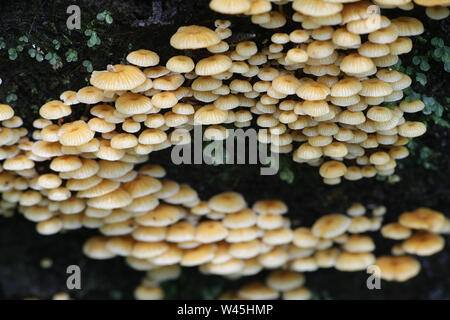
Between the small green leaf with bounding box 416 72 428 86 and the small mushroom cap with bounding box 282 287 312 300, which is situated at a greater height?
the small green leaf with bounding box 416 72 428 86

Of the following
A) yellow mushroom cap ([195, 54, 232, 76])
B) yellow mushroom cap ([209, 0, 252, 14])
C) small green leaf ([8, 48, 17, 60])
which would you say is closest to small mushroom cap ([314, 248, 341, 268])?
yellow mushroom cap ([195, 54, 232, 76])

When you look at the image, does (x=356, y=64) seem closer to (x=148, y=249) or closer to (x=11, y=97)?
(x=148, y=249)

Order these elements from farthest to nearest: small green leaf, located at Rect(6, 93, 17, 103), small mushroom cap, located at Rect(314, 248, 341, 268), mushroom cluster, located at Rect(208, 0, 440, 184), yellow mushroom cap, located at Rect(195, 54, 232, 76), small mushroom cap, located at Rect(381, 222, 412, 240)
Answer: small mushroom cap, located at Rect(314, 248, 341, 268) < small mushroom cap, located at Rect(381, 222, 412, 240) < small green leaf, located at Rect(6, 93, 17, 103) < yellow mushroom cap, located at Rect(195, 54, 232, 76) < mushroom cluster, located at Rect(208, 0, 440, 184)

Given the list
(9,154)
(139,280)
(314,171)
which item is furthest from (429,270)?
(9,154)

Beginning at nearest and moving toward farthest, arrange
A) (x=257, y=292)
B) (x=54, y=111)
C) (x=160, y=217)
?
(x=54, y=111) < (x=160, y=217) < (x=257, y=292)

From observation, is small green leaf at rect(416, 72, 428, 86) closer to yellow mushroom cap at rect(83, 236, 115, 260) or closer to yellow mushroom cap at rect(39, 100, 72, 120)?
yellow mushroom cap at rect(39, 100, 72, 120)

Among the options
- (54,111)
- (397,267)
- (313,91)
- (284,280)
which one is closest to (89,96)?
(54,111)

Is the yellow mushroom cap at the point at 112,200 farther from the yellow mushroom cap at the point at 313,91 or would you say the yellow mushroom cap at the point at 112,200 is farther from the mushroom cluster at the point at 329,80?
the yellow mushroom cap at the point at 313,91
